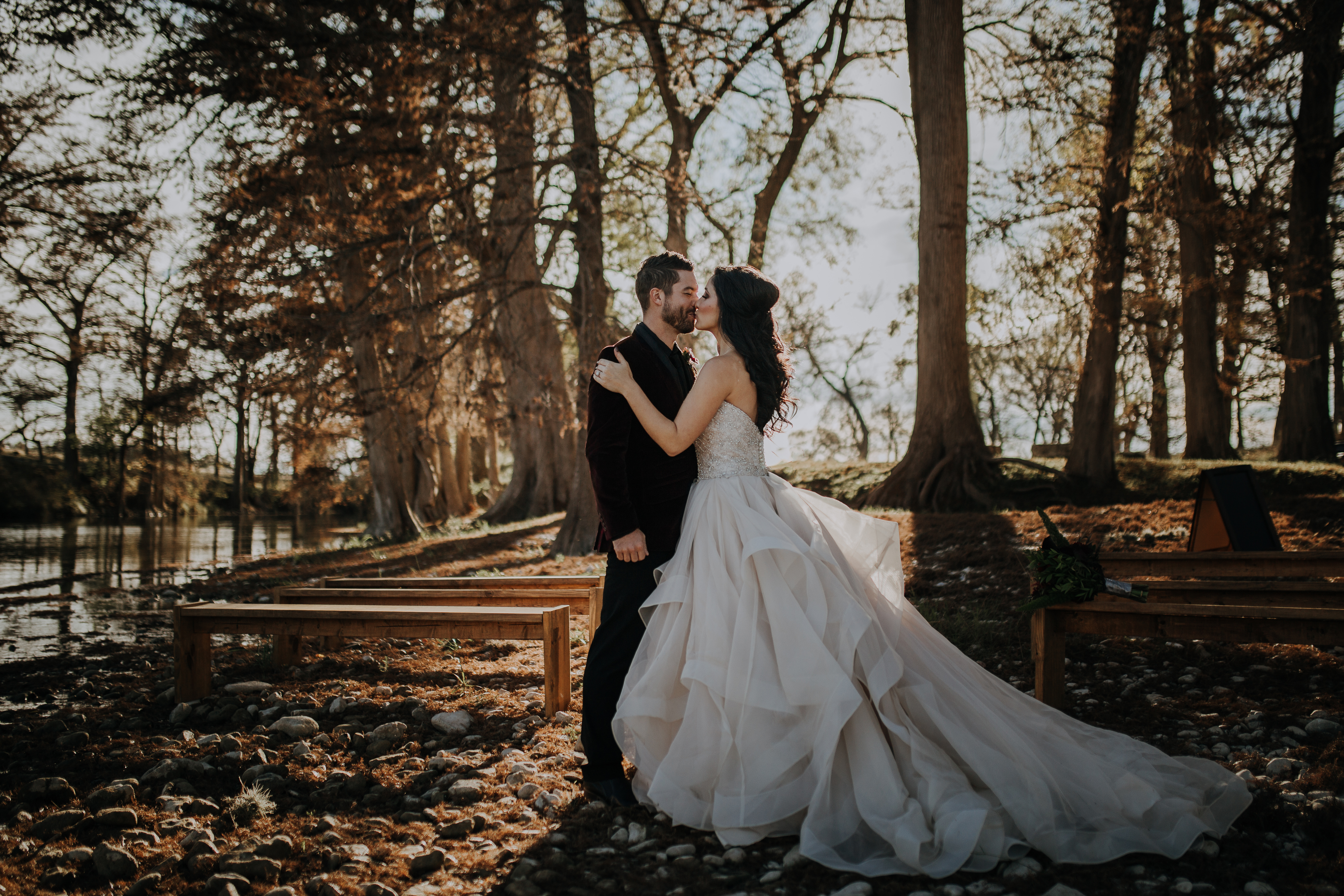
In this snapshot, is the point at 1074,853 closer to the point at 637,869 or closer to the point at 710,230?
the point at 637,869

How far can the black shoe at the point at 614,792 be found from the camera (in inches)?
135

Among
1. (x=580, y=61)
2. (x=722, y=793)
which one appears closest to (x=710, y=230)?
(x=580, y=61)

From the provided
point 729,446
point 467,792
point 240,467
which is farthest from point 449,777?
point 240,467

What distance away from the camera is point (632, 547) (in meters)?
3.54

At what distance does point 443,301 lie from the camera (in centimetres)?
995

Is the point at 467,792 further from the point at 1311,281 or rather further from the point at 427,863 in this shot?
the point at 1311,281

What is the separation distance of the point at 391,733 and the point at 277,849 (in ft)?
4.55

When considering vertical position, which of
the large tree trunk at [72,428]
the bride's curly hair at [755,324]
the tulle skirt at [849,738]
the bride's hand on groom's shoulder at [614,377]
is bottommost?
the tulle skirt at [849,738]

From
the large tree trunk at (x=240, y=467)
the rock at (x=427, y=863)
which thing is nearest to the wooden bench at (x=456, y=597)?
the rock at (x=427, y=863)

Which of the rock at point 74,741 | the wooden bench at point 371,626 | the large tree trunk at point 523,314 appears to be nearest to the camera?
the rock at point 74,741

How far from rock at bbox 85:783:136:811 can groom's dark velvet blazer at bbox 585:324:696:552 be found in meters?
2.22

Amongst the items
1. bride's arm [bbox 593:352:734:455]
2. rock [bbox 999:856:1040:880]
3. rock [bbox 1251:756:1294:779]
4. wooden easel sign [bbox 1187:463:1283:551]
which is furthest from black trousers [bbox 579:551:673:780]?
wooden easel sign [bbox 1187:463:1283:551]

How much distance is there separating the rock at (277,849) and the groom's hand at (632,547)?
1622mm

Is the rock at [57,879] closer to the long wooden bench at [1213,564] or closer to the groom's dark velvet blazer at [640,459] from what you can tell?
the groom's dark velvet blazer at [640,459]
